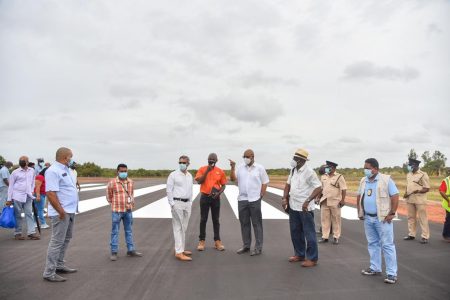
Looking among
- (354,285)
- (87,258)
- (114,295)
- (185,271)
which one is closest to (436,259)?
(354,285)

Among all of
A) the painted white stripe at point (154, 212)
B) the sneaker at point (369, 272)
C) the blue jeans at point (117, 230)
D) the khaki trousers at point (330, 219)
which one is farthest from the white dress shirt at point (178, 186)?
the painted white stripe at point (154, 212)

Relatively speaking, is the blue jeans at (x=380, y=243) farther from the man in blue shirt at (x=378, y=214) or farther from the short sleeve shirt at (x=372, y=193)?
the short sleeve shirt at (x=372, y=193)

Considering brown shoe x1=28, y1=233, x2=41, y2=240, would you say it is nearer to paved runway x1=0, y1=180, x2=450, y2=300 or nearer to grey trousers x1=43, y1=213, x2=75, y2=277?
paved runway x1=0, y1=180, x2=450, y2=300

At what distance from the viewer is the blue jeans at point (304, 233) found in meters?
6.88

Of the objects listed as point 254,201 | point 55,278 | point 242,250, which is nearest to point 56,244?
point 55,278

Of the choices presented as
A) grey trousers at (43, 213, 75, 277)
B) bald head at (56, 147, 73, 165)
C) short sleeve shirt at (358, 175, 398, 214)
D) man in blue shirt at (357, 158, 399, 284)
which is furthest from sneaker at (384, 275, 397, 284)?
bald head at (56, 147, 73, 165)

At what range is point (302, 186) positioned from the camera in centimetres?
715

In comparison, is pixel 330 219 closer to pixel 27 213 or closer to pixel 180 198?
pixel 180 198

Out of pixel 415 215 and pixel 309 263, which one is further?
pixel 415 215

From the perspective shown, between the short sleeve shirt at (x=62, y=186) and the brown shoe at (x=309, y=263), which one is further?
the brown shoe at (x=309, y=263)

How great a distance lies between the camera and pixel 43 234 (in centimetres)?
984

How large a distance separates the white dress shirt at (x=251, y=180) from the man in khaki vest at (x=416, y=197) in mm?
4204

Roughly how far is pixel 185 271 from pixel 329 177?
5047mm

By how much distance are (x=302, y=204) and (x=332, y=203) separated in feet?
8.24
